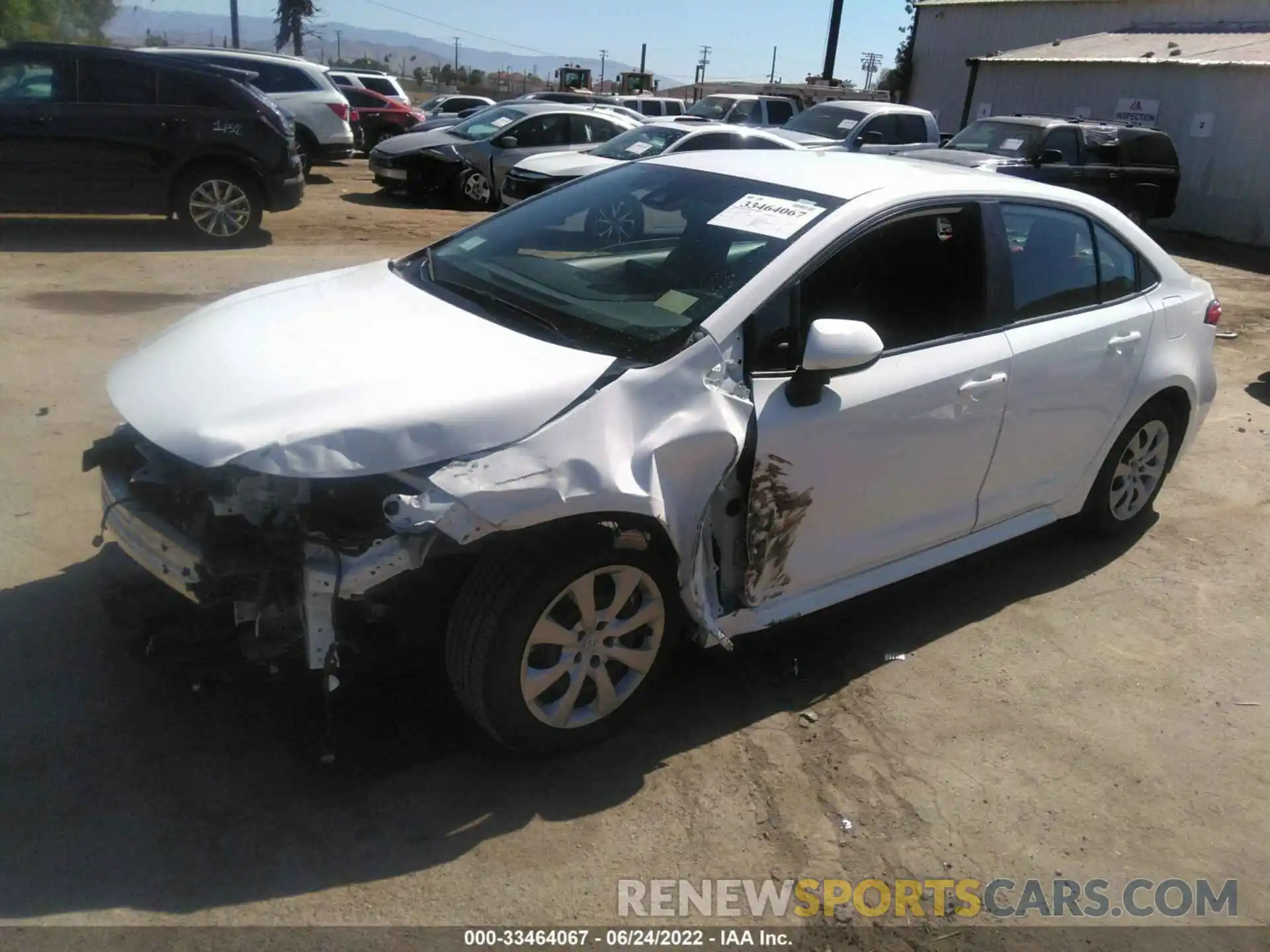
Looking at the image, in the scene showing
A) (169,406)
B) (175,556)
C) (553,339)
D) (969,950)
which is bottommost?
(969,950)

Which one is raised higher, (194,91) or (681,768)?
(194,91)

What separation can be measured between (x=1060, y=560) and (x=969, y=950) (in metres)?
2.55

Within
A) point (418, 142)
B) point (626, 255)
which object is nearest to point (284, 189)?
point (418, 142)

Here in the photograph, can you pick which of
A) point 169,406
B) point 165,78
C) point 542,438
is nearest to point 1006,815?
point 542,438

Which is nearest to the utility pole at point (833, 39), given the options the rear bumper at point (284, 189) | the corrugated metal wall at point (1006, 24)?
the corrugated metal wall at point (1006, 24)

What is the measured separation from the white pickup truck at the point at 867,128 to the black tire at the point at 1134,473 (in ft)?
35.4

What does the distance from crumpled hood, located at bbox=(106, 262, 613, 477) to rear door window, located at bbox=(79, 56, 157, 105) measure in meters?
7.68

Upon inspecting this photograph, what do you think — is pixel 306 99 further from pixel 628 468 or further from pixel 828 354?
pixel 628 468

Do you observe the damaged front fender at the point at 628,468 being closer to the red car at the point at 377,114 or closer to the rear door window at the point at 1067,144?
the rear door window at the point at 1067,144

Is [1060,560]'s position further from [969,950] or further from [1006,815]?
[969,950]

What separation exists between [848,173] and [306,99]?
14224 mm

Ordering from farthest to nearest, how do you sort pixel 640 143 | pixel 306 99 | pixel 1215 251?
1. pixel 1215 251
2. pixel 306 99
3. pixel 640 143

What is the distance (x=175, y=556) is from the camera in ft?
9.27

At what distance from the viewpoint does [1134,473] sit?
15.8 feet
